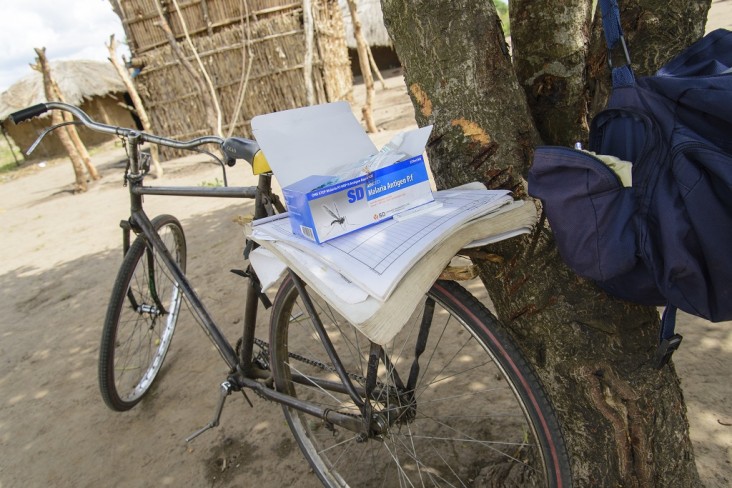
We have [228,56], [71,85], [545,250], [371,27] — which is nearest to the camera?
[545,250]

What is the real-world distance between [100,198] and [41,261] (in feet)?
11.0

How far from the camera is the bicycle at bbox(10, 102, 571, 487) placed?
3.84 feet

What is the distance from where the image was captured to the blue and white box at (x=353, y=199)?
1.09m

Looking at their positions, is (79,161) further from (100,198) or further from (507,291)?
(507,291)

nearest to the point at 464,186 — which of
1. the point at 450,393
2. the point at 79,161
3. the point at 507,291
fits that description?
the point at 507,291

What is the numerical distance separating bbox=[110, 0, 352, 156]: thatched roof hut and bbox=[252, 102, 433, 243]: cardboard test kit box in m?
9.03

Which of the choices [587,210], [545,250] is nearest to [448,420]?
[545,250]

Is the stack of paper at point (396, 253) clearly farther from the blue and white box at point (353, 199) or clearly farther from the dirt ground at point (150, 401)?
the dirt ground at point (150, 401)

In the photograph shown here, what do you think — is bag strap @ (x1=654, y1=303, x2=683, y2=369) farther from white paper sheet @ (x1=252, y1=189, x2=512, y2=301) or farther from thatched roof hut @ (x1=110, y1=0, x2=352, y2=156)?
thatched roof hut @ (x1=110, y1=0, x2=352, y2=156)

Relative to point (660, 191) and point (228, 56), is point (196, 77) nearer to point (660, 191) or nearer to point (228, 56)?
point (228, 56)

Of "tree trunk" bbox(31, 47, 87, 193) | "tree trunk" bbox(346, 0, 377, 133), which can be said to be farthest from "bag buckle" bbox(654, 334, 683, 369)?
"tree trunk" bbox(31, 47, 87, 193)

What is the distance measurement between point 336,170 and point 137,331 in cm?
279

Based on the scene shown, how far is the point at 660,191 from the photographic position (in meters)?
0.87

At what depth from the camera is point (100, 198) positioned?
351 inches
